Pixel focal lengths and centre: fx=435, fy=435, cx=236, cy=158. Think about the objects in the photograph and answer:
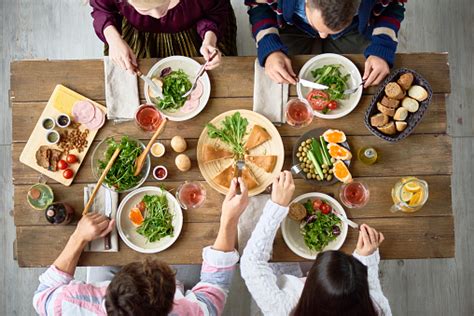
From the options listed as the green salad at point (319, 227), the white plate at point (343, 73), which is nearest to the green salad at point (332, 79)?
the white plate at point (343, 73)

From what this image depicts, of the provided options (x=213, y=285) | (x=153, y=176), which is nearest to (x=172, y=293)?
(x=213, y=285)

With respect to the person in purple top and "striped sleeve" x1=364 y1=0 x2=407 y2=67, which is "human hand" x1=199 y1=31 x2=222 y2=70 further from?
"striped sleeve" x1=364 y1=0 x2=407 y2=67

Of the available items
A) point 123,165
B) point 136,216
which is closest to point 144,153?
point 123,165

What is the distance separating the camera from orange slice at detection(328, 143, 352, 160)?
1882 mm

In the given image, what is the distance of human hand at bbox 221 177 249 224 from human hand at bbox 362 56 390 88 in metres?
0.72

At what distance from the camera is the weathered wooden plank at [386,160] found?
1.93m

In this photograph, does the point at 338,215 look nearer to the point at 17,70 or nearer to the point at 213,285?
the point at 213,285

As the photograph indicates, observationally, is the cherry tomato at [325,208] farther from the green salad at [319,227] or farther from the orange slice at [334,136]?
the orange slice at [334,136]

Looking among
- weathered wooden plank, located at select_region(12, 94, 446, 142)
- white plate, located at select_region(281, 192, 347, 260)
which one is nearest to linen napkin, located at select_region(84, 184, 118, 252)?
weathered wooden plank, located at select_region(12, 94, 446, 142)

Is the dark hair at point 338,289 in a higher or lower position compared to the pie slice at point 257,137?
lower

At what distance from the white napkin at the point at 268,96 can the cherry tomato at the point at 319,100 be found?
12cm

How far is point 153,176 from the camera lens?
1.93m

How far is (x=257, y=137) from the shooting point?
1911mm

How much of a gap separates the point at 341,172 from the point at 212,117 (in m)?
0.62
